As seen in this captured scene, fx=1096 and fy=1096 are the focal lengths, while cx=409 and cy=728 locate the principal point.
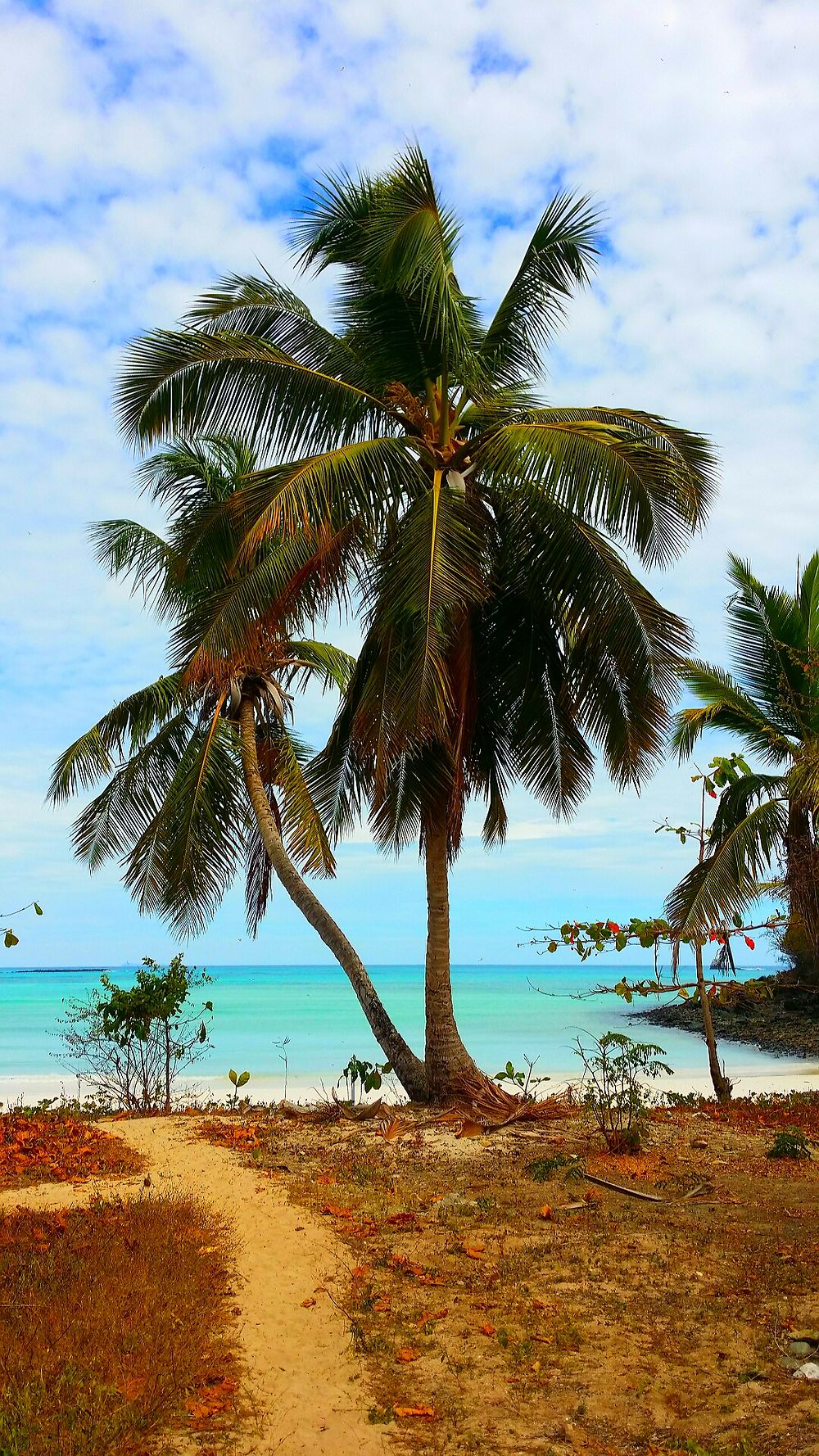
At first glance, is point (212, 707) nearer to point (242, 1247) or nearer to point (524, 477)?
point (524, 477)

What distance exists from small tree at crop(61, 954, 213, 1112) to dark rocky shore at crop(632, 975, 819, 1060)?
45.2 feet

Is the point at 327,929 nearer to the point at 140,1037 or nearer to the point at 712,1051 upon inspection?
the point at 140,1037

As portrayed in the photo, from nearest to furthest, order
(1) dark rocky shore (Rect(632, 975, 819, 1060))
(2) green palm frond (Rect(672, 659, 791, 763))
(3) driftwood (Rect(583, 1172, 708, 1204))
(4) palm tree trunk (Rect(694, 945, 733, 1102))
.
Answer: (3) driftwood (Rect(583, 1172, 708, 1204))
(4) palm tree trunk (Rect(694, 945, 733, 1102))
(2) green palm frond (Rect(672, 659, 791, 763))
(1) dark rocky shore (Rect(632, 975, 819, 1060))

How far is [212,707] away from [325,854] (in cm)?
274

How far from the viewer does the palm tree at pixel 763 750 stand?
481 inches

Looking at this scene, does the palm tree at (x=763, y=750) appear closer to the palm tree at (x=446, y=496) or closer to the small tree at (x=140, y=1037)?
the palm tree at (x=446, y=496)

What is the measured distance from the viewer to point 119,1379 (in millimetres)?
4379

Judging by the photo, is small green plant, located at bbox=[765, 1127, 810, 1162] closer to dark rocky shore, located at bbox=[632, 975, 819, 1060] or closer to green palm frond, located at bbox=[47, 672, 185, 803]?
green palm frond, located at bbox=[47, 672, 185, 803]

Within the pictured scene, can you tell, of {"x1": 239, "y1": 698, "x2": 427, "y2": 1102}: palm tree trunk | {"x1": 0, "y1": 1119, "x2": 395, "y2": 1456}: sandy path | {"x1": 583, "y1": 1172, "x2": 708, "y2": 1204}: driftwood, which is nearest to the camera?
{"x1": 0, "y1": 1119, "x2": 395, "y2": 1456}: sandy path

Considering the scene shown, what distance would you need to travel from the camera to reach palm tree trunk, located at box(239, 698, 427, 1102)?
11031 millimetres

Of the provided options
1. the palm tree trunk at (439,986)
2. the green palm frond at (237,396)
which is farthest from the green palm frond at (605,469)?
the palm tree trunk at (439,986)

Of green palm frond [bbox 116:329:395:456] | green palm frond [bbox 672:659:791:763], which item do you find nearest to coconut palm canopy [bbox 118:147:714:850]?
green palm frond [bbox 116:329:395:456]

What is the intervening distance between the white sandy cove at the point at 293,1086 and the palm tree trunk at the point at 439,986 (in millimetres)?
5825

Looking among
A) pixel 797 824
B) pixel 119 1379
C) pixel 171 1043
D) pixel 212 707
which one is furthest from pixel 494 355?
pixel 119 1379
